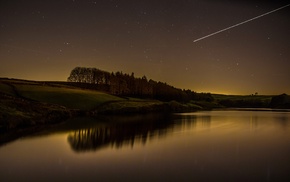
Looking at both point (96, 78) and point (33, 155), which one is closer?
point (33, 155)

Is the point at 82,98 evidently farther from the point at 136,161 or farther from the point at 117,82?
the point at 136,161

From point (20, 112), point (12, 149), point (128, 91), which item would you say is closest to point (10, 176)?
point (12, 149)

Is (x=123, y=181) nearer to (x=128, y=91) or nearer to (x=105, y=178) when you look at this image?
(x=105, y=178)

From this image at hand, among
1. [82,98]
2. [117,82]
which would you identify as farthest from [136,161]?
[117,82]

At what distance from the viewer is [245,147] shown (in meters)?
16.8

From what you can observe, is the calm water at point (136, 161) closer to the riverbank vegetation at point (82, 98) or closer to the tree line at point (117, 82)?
the riverbank vegetation at point (82, 98)

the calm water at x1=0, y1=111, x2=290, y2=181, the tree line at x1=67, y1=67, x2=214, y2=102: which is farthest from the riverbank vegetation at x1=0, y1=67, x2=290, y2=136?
the calm water at x1=0, y1=111, x2=290, y2=181

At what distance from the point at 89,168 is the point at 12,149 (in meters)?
5.99

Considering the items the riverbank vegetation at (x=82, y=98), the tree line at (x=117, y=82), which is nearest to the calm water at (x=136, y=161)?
the riverbank vegetation at (x=82, y=98)

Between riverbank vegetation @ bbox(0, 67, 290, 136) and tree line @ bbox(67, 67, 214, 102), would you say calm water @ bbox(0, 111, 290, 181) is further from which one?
tree line @ bbox(67, 67, 214, 102)

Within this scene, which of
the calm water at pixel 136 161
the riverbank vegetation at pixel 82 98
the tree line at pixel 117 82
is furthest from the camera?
the tree line at pixel 117 82

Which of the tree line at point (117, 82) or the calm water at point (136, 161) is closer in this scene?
the calm water at point (136, 161)

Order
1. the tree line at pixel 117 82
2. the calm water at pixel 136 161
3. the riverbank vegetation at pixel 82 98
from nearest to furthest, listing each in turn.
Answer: the calm water at pixel 136 161, the riverbank vegetation at pixel 82 98, the tree line at pixel 117 82

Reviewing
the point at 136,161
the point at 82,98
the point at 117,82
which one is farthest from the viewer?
the point at 117,82
